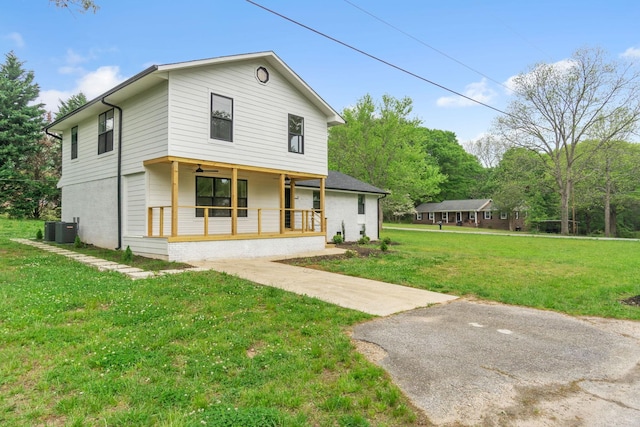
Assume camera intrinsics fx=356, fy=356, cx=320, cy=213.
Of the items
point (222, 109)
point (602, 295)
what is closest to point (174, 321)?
point (602, 295)

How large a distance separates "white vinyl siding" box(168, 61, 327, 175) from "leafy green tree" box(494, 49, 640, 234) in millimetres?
23373

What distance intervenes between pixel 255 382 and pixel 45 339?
2.57 metres

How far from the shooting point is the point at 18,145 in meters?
25.3

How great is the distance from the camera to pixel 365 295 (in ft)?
21.8

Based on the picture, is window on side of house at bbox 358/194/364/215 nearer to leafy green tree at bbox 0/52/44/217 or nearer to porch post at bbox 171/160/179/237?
porch post at bbox 171/160/179/237

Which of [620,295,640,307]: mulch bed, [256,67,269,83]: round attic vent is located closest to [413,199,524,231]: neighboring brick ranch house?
[256,67,269,83]: round attic vent

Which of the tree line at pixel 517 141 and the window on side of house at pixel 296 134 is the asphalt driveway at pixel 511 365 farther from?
the tree line at pixel 517 141

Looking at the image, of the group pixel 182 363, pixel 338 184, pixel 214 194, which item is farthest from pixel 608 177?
pixel 182 363

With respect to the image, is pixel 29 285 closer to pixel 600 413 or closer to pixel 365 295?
pixel 365 295

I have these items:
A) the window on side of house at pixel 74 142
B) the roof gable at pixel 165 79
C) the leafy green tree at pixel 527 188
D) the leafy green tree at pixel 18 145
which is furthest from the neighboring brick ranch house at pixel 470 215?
the leafy green tree at pixel 18 145

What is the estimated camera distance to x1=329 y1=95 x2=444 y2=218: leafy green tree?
90.3ft

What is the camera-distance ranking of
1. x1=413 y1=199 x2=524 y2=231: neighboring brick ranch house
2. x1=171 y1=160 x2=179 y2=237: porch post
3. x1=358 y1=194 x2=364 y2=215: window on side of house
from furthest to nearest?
x1=413 y1=199 x2=524 y2=231: neighboring brick ranch house
x1=358 y1=194 x2=364 y2=215: window on side of house
x1=171 y1=160 x2=179 y2=237: porch post

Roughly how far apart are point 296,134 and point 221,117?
10.5ft

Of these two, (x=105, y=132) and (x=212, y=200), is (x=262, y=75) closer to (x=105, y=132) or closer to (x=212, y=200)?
(x=212, y=200)
